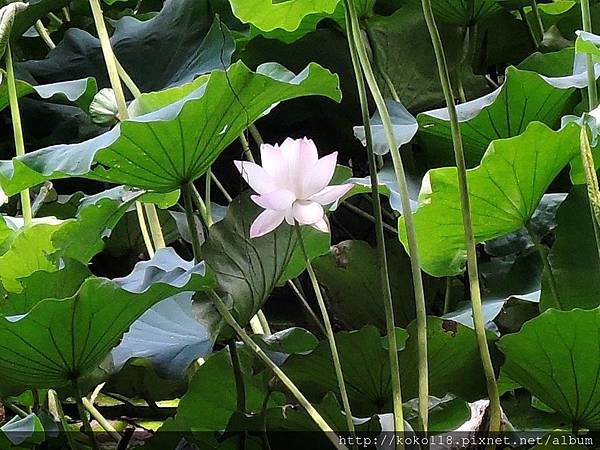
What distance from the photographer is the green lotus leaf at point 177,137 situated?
0.53 metres

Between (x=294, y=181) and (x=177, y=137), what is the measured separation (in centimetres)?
10

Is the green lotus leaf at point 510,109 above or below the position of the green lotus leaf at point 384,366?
above

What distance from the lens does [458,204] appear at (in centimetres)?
64

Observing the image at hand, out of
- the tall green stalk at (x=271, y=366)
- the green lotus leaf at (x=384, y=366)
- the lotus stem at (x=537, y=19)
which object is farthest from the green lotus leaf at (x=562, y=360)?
the lotus stem at (x=537, y=19)

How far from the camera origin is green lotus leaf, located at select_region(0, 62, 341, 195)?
53cm

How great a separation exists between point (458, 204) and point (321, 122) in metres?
0.47

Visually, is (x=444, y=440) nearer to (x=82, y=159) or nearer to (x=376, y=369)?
(x=376, y=369)

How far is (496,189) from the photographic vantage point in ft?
2.12

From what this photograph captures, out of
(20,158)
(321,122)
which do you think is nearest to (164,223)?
(321,122)

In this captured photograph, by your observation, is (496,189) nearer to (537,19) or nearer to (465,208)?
(465,208)

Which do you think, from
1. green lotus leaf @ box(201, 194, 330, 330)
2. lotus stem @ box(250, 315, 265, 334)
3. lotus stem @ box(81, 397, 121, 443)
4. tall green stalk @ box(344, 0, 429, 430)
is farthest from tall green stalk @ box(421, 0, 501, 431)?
lotus stem @ box(81, 397, 121, 443)

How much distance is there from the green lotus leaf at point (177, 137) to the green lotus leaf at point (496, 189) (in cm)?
12

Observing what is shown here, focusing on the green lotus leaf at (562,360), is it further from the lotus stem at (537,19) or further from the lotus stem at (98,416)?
the lotus stem at (537,19)

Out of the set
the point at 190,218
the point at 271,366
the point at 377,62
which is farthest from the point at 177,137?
the point at 377,62
